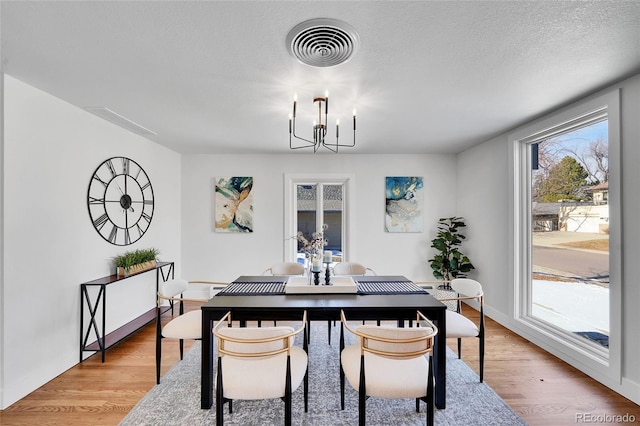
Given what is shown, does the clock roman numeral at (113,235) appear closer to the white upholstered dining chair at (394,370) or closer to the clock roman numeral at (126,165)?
the clock roman numeral at (126,165)

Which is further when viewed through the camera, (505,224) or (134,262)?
(505,224)

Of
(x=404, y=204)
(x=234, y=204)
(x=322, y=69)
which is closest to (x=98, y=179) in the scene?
(x=234, y=204)

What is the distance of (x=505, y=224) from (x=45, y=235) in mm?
4753

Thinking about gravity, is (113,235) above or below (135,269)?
above

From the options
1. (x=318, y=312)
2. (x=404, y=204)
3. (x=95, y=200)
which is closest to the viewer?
(x=318, y=312)

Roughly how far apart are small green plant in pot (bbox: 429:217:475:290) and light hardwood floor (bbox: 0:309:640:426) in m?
1.43

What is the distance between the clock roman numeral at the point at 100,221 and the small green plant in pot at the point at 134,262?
411mm

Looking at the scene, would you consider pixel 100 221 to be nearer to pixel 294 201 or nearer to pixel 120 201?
pixel 120 201

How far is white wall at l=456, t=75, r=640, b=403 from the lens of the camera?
86.8 inches

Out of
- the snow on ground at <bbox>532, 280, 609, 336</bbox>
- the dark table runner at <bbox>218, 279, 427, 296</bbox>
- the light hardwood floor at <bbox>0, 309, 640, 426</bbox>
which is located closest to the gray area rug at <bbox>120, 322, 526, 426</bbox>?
the light hardwood floor at <bbox>0, 309, 640, 426</bbox>

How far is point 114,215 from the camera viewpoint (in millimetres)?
3332

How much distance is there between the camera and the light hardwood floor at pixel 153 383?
208 cm

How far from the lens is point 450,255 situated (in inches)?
190

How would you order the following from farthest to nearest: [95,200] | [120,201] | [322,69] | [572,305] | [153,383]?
[120,201] < [95,200] < [572,305] < [153,383] < [322,69]
